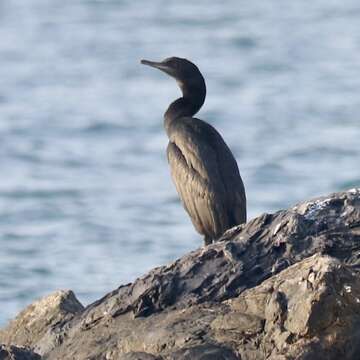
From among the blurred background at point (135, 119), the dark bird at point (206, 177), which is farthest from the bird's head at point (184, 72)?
the blurred background at point (135, 119)

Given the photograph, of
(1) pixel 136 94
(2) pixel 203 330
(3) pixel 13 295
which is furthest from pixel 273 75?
(2) pixel 203 330

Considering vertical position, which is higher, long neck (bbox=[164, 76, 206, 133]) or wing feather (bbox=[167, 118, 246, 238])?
long neck (bbox=[164, 76, 206, 133])

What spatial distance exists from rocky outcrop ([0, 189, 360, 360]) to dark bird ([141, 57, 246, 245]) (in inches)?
70.6

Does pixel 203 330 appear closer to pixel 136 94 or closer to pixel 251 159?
pixel 251 159

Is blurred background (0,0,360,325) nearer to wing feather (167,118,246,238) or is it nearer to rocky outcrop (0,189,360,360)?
wing feather (167,118,246,238)

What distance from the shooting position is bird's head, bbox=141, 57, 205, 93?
1098 centimetres

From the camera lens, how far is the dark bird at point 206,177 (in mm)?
10039

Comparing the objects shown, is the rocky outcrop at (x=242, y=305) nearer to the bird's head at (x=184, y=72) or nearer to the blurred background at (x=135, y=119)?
the bird's head at (x=184, y=72)

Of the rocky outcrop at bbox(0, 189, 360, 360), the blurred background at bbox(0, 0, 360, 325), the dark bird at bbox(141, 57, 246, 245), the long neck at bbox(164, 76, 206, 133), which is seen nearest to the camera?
the rocky outcrop at bbox(0, 189, 360, 360)

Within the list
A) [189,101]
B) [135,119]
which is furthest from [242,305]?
[135,119]

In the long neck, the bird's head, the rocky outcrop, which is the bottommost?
the rocky outcrop

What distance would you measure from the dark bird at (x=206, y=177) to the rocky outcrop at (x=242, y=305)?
5.89 feet

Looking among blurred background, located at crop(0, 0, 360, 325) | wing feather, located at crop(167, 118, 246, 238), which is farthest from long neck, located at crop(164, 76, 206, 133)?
blurred background, located at crop(0, 0, 360, 325)

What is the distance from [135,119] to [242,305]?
15.6 m
